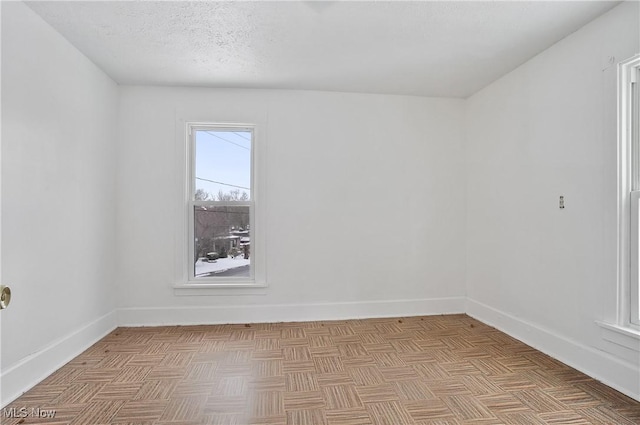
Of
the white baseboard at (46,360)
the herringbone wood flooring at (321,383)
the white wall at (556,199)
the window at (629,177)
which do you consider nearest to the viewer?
the herringbone wood flooring at (321,383)

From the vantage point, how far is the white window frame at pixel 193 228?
13.2ft

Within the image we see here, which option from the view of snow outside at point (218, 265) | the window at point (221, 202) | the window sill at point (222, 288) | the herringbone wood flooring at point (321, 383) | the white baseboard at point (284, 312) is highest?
the window at point (221, 202)

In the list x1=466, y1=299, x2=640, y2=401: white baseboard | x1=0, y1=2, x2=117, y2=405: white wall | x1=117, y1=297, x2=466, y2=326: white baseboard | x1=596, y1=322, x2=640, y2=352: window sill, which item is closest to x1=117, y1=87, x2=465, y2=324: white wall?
x1=117, y1=297, x2=466, y2=326: white baseboard

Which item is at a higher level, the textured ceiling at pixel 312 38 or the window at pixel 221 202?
the textured ceiling at pixel 312 38

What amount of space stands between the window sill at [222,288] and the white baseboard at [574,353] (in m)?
2.55

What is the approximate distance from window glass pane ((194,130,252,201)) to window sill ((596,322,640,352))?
3444mm

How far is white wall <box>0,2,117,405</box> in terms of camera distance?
2.38 meters

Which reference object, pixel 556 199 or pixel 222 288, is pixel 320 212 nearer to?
pixel 222 288

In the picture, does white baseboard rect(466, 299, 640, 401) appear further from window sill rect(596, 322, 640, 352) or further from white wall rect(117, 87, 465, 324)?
white wall rect(117, 87, 465, 324)

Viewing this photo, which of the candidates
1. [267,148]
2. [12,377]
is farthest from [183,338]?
[267,148]

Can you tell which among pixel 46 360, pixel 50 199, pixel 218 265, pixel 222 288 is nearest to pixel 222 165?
pixel 218 265

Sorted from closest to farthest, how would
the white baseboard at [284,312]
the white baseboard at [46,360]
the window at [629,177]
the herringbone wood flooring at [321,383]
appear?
the herringbone wood flooring at [321,383] → the white baseboard at [46,360] → the window at [629,177] → the white baseboard at [284,312]

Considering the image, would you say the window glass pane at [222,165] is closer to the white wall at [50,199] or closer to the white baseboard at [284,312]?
the white wall at [50,199]

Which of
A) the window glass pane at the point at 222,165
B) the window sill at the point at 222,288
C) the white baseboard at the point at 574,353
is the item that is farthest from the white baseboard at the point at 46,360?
the white baseboard at the point at 574,353
